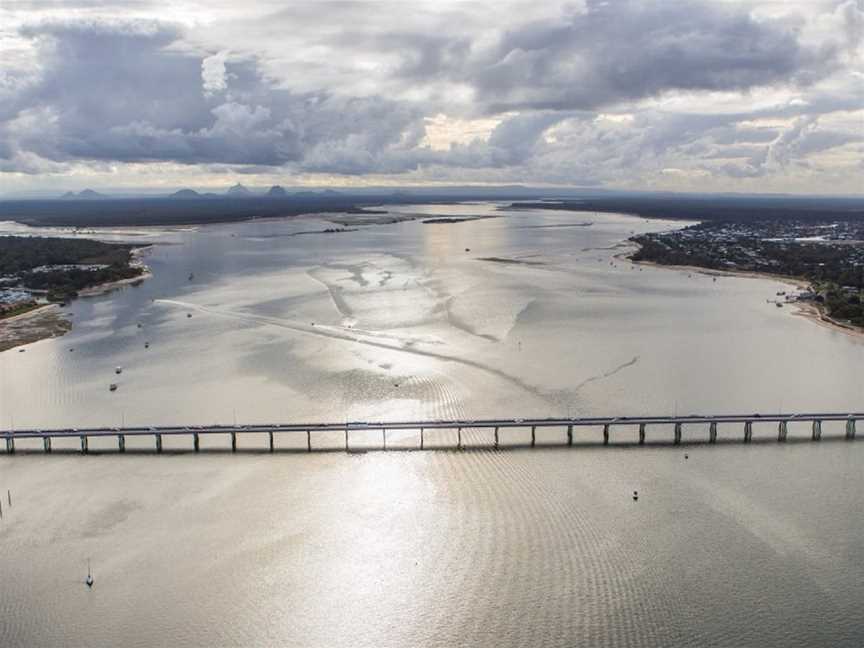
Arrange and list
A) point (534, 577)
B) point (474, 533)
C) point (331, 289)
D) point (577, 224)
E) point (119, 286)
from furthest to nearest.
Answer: point (577, 224)
point (119, 286)
point (331, 289)
point (474, 533)
point (534, 577)

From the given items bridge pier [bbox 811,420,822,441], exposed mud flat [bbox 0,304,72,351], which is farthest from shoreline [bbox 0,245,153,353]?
bridge pier [bbox 811,420,822,441]

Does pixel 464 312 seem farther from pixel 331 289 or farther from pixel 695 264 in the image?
pixel 695 264

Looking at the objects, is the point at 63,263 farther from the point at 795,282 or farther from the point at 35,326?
the point at 795,282

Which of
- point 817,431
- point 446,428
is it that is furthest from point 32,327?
point 817,431

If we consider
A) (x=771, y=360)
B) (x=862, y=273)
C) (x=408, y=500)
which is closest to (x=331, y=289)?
(x=771, y=360)

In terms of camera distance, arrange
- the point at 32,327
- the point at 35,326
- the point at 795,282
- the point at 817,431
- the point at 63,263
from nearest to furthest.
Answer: the point at 817,431 → the point at 32,327 → the point at 35,326 → the point at 795,282 → the point at 63,263

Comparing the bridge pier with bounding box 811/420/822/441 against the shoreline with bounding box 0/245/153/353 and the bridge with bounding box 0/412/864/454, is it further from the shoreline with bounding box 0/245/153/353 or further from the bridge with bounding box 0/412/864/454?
the shoreline with bounding box 0/245/153/353
